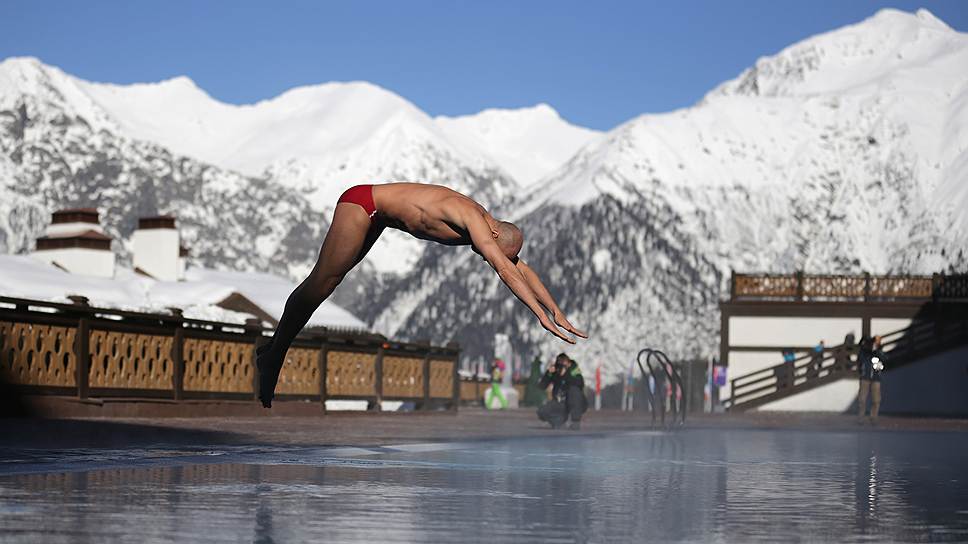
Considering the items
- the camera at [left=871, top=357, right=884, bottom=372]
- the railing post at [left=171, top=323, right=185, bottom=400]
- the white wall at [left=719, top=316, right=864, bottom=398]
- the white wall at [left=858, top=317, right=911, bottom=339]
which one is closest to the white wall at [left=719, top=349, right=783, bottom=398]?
the white wall at [left=719, top=316, right=864, bottom=398]

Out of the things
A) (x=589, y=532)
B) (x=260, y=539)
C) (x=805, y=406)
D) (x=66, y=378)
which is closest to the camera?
(x=260, y=539)

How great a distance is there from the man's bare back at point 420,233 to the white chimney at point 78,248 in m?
47.9

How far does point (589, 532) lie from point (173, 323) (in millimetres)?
14966

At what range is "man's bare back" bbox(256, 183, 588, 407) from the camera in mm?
9594

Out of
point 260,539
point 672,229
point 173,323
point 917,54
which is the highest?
point 917,54

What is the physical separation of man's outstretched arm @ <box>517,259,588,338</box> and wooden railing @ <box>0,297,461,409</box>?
831cm

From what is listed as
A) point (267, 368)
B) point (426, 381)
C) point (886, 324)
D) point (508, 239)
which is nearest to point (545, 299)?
point (508, 239)

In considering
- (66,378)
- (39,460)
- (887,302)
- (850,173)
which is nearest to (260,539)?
(39,460)

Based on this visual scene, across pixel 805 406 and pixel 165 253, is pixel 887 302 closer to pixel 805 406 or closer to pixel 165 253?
pixel 805 406

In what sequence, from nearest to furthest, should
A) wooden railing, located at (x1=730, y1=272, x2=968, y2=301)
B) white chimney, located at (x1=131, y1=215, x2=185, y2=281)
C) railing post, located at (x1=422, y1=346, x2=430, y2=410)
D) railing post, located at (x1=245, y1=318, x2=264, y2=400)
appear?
railing post, located at (x1=245, y1=318, x2=264, y2=400)
railing post, located at (x1=422, y1=346, x2=430, y2=410)
wooden railing, located at (x1=730, y1=272, x2=968, y2=301)
white chimney, located at (x1=131, y1=215, x2=185, y2=281)

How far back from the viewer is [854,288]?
5466 cm

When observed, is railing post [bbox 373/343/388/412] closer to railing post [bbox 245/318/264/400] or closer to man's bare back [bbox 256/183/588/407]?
railing post [bbox 245/318/264/400]

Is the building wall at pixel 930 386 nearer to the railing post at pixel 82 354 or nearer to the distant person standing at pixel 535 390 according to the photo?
the distant person standing at pixel 535 390

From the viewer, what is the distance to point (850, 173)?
433ft
